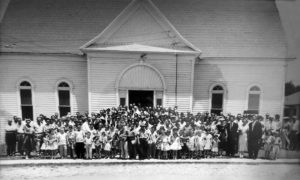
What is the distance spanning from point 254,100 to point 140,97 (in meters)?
3.62

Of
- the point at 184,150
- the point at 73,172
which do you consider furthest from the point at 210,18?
the point at 73,172

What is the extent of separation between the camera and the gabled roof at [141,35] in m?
7.95

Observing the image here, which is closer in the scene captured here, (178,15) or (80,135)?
(80,135)

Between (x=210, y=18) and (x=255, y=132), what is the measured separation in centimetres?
370

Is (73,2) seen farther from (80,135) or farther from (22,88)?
(80,135)

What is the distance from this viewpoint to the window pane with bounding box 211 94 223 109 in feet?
27.1

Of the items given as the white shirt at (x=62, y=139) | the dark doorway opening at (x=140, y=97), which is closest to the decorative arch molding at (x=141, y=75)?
the dark doorway opening at (x=140, y=97)

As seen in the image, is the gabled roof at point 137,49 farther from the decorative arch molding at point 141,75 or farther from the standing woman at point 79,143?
the standing woman at point 79,143

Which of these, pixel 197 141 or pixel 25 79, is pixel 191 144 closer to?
pixel 197 141

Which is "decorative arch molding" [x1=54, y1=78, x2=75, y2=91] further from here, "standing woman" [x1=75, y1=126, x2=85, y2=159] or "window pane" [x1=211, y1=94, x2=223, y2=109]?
"window pane" [x1=211, y1=94, x2=223, y2=109]

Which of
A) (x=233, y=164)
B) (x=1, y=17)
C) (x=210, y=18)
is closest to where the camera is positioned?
(x=233, y=164)

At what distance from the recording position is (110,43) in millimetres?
8070

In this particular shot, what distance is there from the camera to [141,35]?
26.4 ft

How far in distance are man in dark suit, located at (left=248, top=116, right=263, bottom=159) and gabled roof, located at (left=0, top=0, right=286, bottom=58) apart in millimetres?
2151
